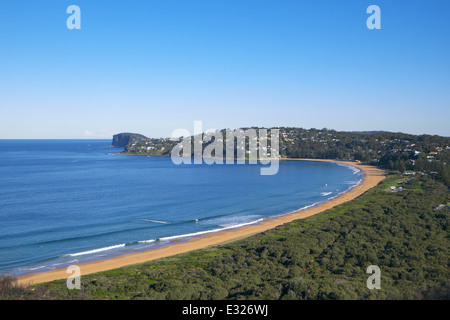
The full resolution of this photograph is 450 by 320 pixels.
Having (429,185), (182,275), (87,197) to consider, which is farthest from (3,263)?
(429,185)

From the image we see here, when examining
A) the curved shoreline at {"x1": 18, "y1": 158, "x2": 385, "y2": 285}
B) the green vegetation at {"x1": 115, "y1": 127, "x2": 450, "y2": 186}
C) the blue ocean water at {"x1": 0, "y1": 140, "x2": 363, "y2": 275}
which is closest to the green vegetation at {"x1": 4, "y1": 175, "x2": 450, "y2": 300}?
the curved shoreline at {"x1": 18, "y1": 158, "x2": 385, "y2": 285}

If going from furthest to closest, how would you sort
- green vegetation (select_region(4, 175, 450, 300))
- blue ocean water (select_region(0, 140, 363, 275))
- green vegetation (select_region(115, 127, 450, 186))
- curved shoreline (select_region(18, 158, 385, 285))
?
green vegetation (select_region(115, 127, 450, 186)) → blue ocean water (select_region(0, 140, 363, 275)) → curved shoreline (select_region(18, 158, 385, 285)) → green vegetation (select_region(4, 175, 450, 300))

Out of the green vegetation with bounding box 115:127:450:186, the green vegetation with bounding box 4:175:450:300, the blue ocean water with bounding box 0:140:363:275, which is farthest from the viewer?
the green vegetation with bounding box 115:127:450:186

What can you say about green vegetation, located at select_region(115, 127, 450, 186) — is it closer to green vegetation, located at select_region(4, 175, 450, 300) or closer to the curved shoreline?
the curved shoreline

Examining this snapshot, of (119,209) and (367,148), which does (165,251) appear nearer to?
(119,209)

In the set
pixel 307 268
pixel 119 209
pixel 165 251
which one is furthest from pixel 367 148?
pixel 307 268

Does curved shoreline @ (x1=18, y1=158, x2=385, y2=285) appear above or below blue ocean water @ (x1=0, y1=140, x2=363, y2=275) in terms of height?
below

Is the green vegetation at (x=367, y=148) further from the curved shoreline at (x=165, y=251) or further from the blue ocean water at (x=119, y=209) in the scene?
the curved shoreline at (x=165, y=251)
